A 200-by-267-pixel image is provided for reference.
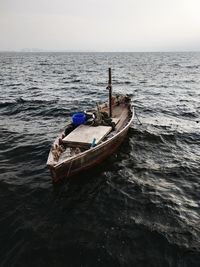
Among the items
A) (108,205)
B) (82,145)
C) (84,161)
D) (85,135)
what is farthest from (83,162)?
(108,205)

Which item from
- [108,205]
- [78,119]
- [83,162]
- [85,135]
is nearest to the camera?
[108,205]

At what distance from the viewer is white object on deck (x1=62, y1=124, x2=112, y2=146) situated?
12461 mm

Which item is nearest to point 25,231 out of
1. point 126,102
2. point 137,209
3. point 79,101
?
point 137,209

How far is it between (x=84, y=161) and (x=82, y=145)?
3.60ft

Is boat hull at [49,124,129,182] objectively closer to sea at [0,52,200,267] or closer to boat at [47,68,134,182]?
boat at [47,68,134,182]

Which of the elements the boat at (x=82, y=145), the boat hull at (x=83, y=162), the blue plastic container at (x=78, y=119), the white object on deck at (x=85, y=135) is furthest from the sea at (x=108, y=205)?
the blue plastic container at (x=78, y=119)

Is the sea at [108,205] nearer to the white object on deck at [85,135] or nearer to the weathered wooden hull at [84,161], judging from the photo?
the weathered wooden hull at [84,161]

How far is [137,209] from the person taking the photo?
32.1ft

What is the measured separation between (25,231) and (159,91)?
3056cm

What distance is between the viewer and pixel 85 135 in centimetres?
1311

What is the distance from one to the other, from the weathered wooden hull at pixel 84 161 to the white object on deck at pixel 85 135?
52 centimetres

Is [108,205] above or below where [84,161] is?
below

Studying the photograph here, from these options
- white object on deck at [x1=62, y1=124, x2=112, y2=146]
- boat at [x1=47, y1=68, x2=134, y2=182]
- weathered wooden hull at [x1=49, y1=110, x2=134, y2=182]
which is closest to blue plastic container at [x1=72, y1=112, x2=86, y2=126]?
boat at [x1=47, y1=68, x2=134, y2=182]

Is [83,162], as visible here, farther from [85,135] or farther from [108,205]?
[108,205]
